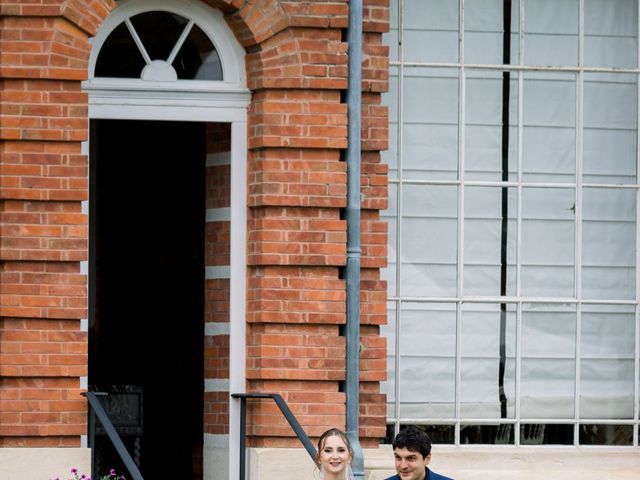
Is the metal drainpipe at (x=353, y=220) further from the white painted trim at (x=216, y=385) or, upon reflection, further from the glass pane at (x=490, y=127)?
the glass pane at (x=490, y=127)

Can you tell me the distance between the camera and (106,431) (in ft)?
32.6

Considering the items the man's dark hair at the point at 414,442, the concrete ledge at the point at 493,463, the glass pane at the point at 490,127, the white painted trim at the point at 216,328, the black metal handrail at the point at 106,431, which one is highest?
the glass pane at the point at 490,127

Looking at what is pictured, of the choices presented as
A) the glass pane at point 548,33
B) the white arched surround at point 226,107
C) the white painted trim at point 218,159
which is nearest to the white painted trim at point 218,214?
the white arched surround at point 226,107

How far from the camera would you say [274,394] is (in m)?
10.5

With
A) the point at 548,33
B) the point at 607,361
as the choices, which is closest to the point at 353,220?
the point at 548,33

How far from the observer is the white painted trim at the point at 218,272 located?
11.0 meters

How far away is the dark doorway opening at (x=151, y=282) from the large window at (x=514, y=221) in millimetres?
2268

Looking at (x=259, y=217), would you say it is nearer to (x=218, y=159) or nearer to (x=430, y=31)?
(x=218, y=159)

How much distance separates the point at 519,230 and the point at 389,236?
2.86 ft

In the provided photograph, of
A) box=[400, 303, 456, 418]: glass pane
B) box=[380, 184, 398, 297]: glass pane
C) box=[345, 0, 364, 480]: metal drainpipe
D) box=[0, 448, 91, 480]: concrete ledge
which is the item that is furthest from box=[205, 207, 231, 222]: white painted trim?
box=[0, 448, 91, 480]: concrete ledge

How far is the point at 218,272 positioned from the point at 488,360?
1.85m

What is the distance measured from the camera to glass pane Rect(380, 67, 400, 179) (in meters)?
11.2

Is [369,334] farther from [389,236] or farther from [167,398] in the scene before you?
[167,398]

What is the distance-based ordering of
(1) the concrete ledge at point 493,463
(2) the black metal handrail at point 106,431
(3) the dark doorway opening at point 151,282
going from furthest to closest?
(3) the dark doorway opening at point 151,282 → (1) the concrete ledge at point 493,463 → (2) the black metal handrail at point 106,431
